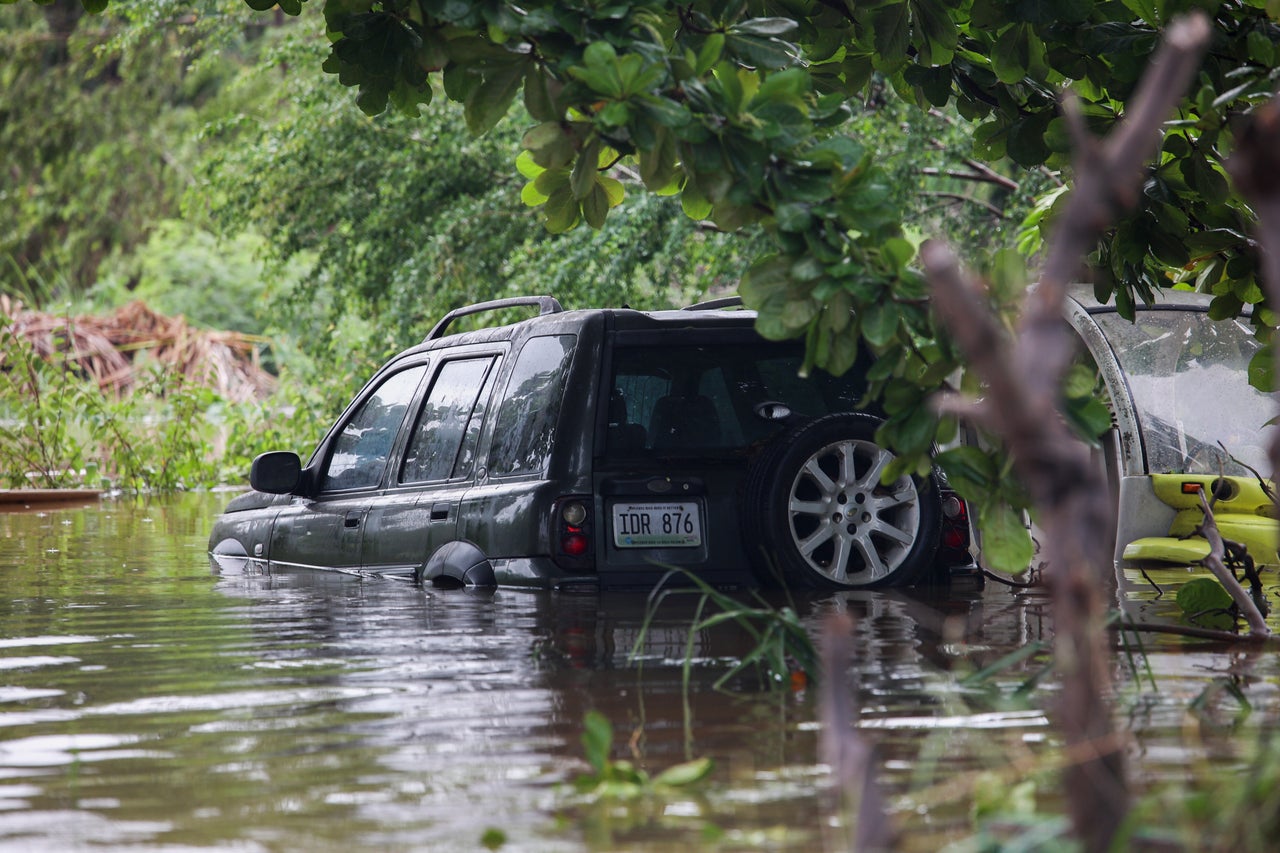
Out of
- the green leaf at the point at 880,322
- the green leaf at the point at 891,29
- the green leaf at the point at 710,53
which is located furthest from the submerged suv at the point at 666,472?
the green leaf at the point at 710,53

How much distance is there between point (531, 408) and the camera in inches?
293

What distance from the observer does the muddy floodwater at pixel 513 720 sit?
11.4ft

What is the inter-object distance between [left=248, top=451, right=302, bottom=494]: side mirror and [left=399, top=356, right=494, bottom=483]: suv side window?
0.77 metres

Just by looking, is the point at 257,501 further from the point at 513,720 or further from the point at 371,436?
the point at 513,720

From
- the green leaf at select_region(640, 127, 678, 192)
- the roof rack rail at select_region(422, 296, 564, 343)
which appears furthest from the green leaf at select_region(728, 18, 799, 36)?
the roof rack rail at select_region(422, 296, 564, 343)

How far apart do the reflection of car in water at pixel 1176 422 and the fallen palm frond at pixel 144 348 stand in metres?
16.4

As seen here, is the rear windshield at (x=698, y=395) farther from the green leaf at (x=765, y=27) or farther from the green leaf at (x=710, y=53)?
the green leaf at (x=710, y=53)

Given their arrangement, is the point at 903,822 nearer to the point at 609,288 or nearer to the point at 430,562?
the point at 430,562

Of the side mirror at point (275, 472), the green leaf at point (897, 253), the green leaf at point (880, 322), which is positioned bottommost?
the side mirror at point (275, 472)

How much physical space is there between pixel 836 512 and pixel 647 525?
805 mm

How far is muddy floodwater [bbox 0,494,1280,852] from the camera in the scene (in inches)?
137

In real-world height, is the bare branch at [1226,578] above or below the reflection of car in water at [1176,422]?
below

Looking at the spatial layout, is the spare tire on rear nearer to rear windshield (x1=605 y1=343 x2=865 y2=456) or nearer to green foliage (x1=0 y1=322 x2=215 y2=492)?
rear windshield (x1=605 y1=343 x2=865 y2=456)

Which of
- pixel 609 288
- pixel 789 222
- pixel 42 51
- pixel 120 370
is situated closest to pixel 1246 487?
pixel 789 222
